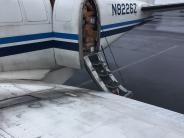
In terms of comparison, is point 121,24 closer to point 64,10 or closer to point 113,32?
point 113,32

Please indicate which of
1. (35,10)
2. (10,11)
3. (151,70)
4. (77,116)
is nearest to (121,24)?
(35,10)

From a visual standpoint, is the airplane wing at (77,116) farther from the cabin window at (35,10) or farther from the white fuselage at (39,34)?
the cabin window at (35,10)

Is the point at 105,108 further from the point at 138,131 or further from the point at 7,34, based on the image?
the point at 7,34

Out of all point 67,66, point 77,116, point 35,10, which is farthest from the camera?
point 67,66

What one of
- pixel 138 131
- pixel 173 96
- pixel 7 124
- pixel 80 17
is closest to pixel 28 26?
pixel 80 17

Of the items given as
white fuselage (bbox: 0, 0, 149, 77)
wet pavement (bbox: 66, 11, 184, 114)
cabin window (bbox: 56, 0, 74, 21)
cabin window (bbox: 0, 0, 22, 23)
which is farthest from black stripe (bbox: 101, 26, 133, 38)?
cabin window (bbox: 0, 0, 22, 23)

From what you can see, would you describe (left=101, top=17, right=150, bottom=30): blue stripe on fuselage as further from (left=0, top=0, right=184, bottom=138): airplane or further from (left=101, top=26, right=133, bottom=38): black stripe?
(left=101, top=26, right=133, bottom=38): black stripe

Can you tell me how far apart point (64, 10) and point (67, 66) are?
1.76m

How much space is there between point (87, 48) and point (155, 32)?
65.2ft

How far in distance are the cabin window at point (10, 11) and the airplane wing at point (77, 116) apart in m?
1.82

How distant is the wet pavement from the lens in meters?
12.9

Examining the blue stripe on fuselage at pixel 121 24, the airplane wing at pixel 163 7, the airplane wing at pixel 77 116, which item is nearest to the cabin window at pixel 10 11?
the airplane wing at pixel 77 116

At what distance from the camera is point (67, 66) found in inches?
428

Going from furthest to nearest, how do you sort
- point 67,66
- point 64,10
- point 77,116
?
point 67,66, point 64,10, point 77,116
